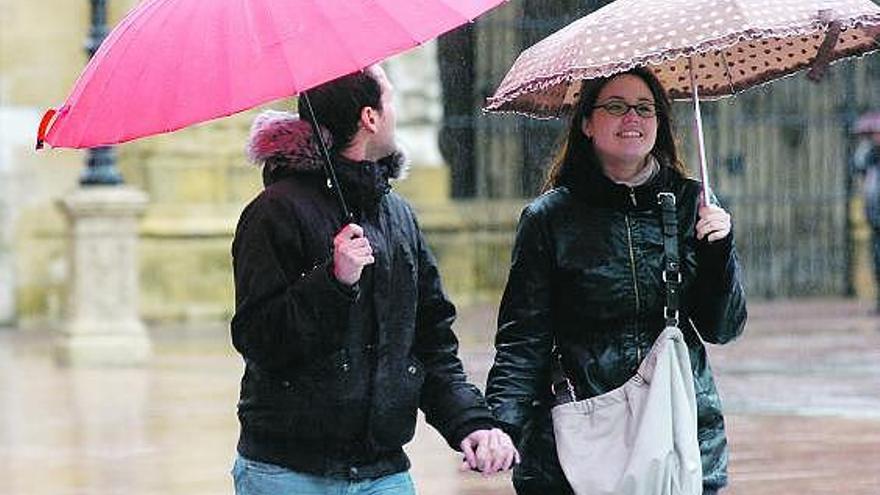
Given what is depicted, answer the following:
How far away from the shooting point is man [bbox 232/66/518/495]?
4.69 metres

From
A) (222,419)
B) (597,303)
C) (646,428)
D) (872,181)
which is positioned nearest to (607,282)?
(597,303)

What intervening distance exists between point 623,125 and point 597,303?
403mm

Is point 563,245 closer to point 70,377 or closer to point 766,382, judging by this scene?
point 766,382

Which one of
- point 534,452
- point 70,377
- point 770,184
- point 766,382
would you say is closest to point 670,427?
point 534,452

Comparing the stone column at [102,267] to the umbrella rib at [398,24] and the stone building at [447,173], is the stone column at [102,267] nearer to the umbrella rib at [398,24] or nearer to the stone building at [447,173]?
the stone building at [447,173]

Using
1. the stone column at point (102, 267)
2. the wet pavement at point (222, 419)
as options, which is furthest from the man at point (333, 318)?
the stone column at point (102, 267)

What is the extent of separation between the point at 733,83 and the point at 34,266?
14775 millimetres

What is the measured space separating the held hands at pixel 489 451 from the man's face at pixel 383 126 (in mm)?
634

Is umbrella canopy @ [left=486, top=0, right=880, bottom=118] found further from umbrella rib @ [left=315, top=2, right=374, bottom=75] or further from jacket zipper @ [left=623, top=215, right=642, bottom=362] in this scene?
umbrella rib @ [left=315, top=2, right=374, bottom=75]

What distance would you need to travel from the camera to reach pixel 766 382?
1427cm

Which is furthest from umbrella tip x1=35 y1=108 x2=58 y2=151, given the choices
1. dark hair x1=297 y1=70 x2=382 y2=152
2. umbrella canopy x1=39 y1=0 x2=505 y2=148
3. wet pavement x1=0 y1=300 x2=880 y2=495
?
wet pavement x1=0 y1=300 x2=880 y2=495

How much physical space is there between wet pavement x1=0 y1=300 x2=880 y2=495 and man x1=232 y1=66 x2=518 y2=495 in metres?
4.60

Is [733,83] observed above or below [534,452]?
above

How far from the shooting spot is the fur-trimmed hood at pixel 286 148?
483 centimetres
